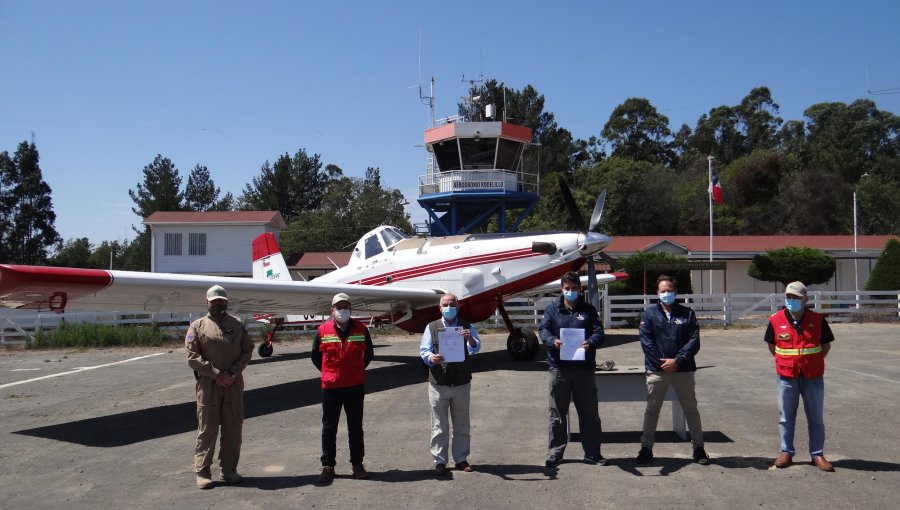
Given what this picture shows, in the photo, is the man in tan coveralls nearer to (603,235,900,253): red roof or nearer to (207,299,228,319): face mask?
(207,299,228,319): face mask

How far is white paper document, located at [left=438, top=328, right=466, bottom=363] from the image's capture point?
6.32 meters

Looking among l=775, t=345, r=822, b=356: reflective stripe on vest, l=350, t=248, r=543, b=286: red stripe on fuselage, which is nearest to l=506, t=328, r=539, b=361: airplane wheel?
l=350, t=248, r=543, b=286: red stripe on fuselage

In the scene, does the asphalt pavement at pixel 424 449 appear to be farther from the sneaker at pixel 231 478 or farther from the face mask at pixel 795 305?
the face mask at pixel 795 305

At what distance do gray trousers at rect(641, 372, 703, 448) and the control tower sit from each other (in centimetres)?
2139

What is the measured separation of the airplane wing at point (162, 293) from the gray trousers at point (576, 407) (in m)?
6.06

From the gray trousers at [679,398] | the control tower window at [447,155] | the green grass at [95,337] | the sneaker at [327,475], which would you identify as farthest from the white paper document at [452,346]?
the control tower window at [447,155]

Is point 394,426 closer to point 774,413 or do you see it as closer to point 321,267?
point 774,413

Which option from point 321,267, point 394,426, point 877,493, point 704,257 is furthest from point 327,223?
point 877,493

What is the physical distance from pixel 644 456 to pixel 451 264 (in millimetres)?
8080

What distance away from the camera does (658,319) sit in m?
6.50

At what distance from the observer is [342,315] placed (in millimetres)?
6285

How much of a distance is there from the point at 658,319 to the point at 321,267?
3853 cm

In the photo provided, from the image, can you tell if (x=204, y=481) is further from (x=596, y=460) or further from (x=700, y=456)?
(x=700, y=456)

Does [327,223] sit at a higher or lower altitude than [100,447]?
higher
